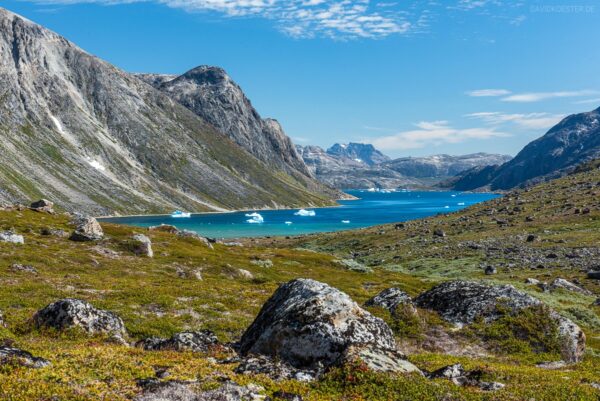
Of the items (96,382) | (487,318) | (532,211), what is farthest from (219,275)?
(532,211)

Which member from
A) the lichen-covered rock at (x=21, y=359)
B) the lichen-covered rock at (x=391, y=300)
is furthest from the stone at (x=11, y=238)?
the lichen-covered rock at (x=391, y=300)

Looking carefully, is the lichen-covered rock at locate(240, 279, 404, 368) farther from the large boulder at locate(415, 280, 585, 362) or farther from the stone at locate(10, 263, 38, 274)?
the stone at locate(10, 263, 38, 274)

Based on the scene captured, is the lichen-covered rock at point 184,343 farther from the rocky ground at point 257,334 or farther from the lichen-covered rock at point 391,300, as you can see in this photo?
the lichen-covered rock at point 391,300

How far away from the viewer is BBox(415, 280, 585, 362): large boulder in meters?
25.0

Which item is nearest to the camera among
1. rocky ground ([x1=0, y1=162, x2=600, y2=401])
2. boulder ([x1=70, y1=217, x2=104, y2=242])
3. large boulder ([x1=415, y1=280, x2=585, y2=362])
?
rocky ground ([x1=0, y1=162, x2=600, y2=401])

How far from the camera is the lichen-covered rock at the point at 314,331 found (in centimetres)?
1766

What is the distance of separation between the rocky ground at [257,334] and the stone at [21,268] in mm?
264

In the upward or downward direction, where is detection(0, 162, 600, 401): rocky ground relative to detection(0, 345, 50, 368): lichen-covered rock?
downward

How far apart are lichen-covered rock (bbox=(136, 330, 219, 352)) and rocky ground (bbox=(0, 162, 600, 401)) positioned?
0.29 ft

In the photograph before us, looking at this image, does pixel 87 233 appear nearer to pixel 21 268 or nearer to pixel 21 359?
pixel 21 268

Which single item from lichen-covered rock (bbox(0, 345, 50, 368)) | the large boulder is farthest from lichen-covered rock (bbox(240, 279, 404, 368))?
the large boulder

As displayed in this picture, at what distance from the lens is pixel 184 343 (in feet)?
65.8

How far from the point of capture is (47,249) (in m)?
52.2

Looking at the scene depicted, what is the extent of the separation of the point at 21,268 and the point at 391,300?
1298 inches
